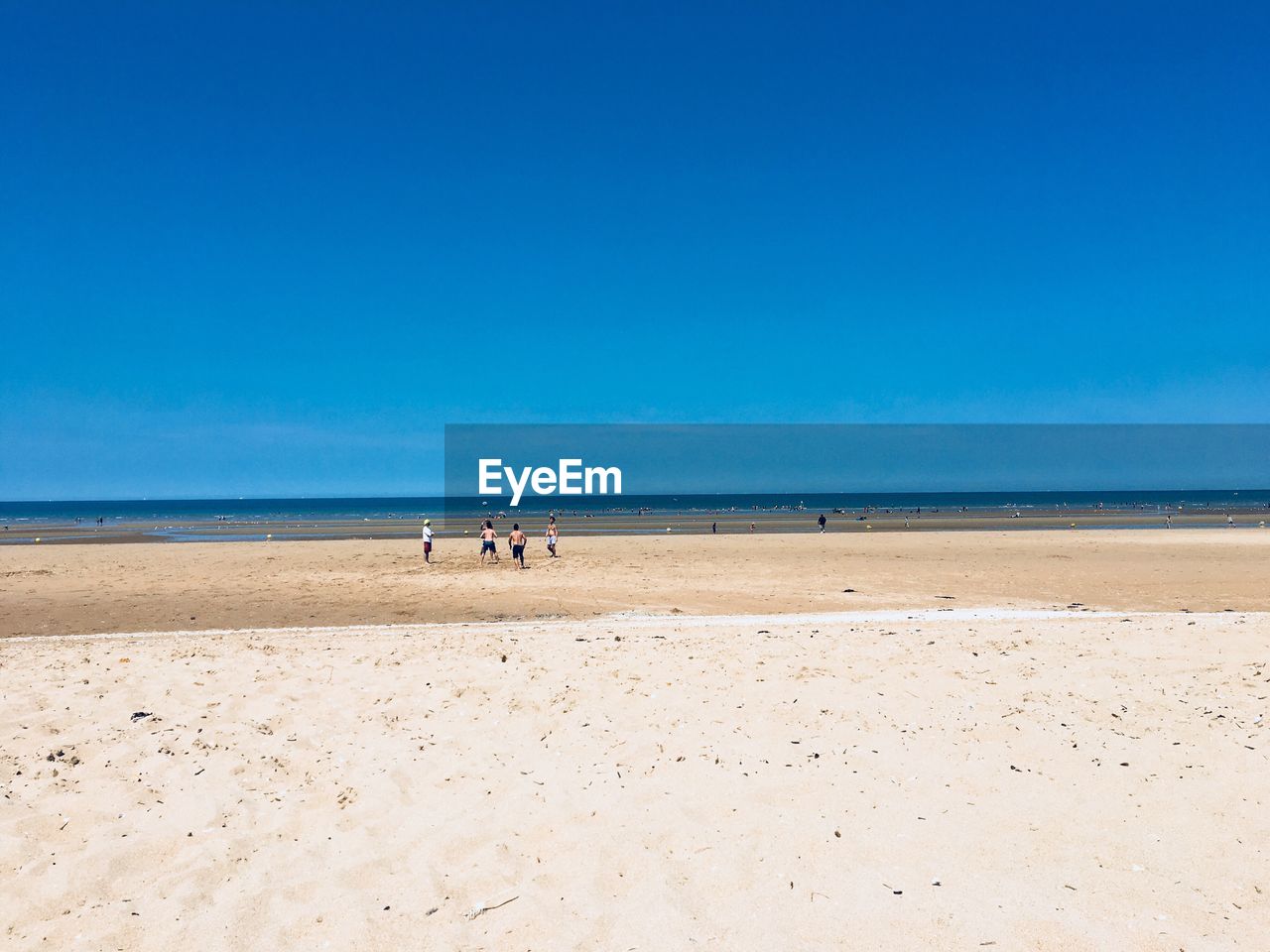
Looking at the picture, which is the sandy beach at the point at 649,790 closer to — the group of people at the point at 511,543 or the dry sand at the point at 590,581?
the dry sand at the point at 590,581

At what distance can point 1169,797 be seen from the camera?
5.16 m

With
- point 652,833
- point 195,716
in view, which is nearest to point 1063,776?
point 652,833

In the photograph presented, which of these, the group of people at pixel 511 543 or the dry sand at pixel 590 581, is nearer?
the dry sand at pixel 590 581

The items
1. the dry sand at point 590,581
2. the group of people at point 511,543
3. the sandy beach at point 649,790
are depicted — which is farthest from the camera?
the group of people at point 511,543

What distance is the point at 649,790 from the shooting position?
18.3 feet

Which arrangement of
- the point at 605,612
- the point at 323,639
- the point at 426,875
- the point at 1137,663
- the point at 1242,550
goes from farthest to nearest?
the point at 1242,550, the point at 605,612, the point at 323,639, the point at 1137,663, the point at 426,875

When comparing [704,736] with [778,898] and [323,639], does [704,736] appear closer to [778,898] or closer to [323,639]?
[778,898]

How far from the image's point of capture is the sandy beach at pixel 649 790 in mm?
4152

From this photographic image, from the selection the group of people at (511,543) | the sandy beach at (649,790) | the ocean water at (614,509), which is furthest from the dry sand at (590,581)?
the ocean water at (614,509)

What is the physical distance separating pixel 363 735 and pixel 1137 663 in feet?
24.8

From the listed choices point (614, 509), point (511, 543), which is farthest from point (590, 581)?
point (614, 509)

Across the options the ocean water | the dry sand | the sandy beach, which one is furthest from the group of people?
the ocean water

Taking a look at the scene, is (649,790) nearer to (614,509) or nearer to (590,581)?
(590,581)

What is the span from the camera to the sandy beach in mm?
4152
